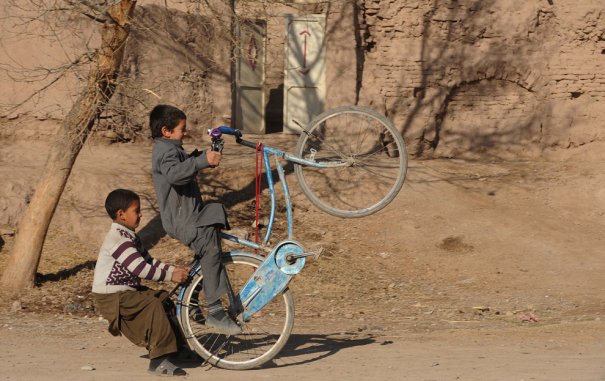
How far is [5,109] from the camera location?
408 inches

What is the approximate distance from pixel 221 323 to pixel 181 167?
96 cm

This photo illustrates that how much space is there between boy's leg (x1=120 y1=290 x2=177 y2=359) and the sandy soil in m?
0.20

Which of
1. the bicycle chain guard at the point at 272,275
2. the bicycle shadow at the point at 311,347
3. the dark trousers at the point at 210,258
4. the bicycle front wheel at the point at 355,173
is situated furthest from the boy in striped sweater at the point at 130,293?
the bicycle front wheel at the point at 355,173

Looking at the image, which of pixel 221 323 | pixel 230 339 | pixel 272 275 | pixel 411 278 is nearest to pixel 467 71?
pixel 411 278

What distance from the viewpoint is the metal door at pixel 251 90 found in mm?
12617

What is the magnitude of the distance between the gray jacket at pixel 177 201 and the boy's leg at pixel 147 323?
0.41m

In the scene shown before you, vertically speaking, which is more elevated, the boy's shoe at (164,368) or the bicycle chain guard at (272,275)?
the bicycle chain guard at (272,275)

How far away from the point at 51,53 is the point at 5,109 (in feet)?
2.56

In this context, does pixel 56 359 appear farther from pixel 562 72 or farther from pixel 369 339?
pixel 562 72

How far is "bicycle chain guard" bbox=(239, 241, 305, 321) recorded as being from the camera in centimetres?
573

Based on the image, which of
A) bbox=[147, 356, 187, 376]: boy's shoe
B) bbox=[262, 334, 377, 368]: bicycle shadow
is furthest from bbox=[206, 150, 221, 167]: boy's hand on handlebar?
bbox=[262, 334, 377, 368]: bicycle shadow

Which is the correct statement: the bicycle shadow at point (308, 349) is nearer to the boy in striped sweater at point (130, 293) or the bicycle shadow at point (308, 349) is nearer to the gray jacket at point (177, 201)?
the boy in striped sweater at point (130, 293)

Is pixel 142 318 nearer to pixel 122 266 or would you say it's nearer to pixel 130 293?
pixel 130 293

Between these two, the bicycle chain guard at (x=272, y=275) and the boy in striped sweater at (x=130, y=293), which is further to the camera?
the bicycle chain guard at (x=272, y=275)
